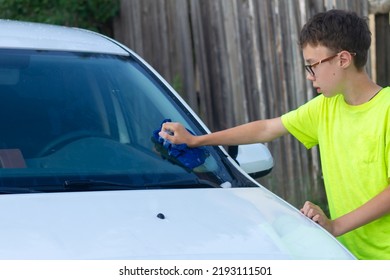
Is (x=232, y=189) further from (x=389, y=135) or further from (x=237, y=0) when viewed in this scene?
(x=237, y=0)

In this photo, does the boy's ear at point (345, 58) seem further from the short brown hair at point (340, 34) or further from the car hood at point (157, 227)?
the car hood at point (157, 227)

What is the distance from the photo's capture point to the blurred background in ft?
23.5

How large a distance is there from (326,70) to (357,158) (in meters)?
0.35

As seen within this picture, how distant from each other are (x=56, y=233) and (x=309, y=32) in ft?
4.26

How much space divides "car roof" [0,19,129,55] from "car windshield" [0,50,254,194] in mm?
36

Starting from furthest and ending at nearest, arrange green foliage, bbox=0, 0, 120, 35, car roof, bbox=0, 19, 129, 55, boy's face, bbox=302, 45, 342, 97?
green foliage, bbox=0, 0, 120, 35 → car roof, bbox=0, 19, 129, 55 → boy's face, bbox=302, 45, 342, 97

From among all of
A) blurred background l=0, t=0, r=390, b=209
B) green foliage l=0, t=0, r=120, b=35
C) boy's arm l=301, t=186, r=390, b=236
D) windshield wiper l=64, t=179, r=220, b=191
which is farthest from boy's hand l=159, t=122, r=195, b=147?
green foliage l=0, t=0, r=120, b=35

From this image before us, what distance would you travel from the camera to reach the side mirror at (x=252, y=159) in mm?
4168

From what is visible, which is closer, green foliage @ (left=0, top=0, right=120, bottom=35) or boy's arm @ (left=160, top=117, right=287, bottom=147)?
boy's arm @ (left=160, top=117, right=287, bottom=147)

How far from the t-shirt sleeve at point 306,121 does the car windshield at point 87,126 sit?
0.30 meters

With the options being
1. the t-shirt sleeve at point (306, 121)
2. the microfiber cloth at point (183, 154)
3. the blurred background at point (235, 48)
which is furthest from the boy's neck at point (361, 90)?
the blurred background at point (235, 48)

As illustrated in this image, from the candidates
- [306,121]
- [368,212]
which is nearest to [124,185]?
[306,121]

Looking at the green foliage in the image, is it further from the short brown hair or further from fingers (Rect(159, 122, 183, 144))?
the short brown hair

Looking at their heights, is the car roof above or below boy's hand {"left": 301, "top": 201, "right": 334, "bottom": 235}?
above
